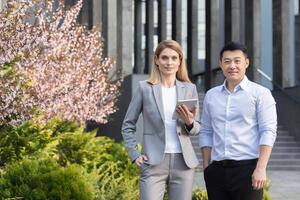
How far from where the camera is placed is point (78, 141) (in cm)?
1085

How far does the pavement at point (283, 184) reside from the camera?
10508mm

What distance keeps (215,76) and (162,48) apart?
20.5 m

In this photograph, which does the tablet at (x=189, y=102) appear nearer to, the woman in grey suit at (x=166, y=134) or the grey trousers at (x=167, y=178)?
the woman in grey suit at (x=166, y=134)

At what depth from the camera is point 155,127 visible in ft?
13.5

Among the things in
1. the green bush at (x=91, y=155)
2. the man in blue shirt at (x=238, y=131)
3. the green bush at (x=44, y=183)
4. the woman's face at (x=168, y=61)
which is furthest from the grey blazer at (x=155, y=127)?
the green bush at (x=91, y=155)

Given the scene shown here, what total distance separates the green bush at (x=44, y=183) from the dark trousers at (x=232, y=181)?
1.87 metres

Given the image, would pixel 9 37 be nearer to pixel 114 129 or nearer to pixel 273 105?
pixel 273 105

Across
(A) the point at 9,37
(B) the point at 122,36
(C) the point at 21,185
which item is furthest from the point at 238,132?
(B) the point at 122,36

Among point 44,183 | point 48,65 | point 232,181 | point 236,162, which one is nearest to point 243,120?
point 236,162

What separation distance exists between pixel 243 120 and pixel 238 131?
73 millimetres

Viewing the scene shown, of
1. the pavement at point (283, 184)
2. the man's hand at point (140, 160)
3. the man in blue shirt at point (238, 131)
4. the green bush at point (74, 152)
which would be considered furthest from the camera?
the pavement at point (283, 184)

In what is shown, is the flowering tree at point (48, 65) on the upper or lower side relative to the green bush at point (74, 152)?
upper

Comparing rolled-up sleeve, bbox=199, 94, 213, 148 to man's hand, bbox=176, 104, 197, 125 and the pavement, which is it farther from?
the pavement

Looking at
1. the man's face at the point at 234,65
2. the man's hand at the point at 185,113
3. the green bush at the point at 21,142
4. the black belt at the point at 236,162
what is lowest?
the green bush at the point at 21,142
